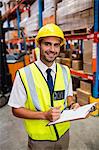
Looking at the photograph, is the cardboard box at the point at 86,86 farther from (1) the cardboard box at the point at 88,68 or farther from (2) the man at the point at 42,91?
(2) the man at the point at 42,91

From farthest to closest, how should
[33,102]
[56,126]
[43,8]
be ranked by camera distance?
[43,8]
[56,126]
[33,102]

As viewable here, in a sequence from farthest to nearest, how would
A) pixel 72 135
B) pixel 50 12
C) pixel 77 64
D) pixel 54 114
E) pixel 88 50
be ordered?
pixel 50 12
pixel 77 64
pixel 88 50
pixel 72 135
pixel 54 114

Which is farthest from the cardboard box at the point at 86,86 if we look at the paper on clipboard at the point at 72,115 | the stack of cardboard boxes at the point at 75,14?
the paper on clipboard at the point at 72,115

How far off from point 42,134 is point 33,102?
0.29 metres

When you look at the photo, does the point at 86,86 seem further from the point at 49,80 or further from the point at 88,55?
the point at 49,80

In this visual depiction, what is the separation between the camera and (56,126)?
174cm

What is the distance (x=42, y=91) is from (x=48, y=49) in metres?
0.32

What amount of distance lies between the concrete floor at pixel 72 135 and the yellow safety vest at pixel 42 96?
1552 mm

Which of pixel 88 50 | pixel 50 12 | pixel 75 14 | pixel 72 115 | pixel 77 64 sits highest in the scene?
pixel 50 12

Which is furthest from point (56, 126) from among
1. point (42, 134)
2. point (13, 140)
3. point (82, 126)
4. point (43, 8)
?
point (43, 8)

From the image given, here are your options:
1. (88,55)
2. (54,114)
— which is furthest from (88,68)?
(54,114)

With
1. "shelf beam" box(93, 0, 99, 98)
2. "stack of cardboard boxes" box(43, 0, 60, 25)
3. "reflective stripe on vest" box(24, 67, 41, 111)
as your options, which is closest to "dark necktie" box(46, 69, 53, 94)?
"reflective stripe on vest" box(24, 67, 41, 111)

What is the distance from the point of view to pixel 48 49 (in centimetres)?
161

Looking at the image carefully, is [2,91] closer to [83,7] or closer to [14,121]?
[14,121]
